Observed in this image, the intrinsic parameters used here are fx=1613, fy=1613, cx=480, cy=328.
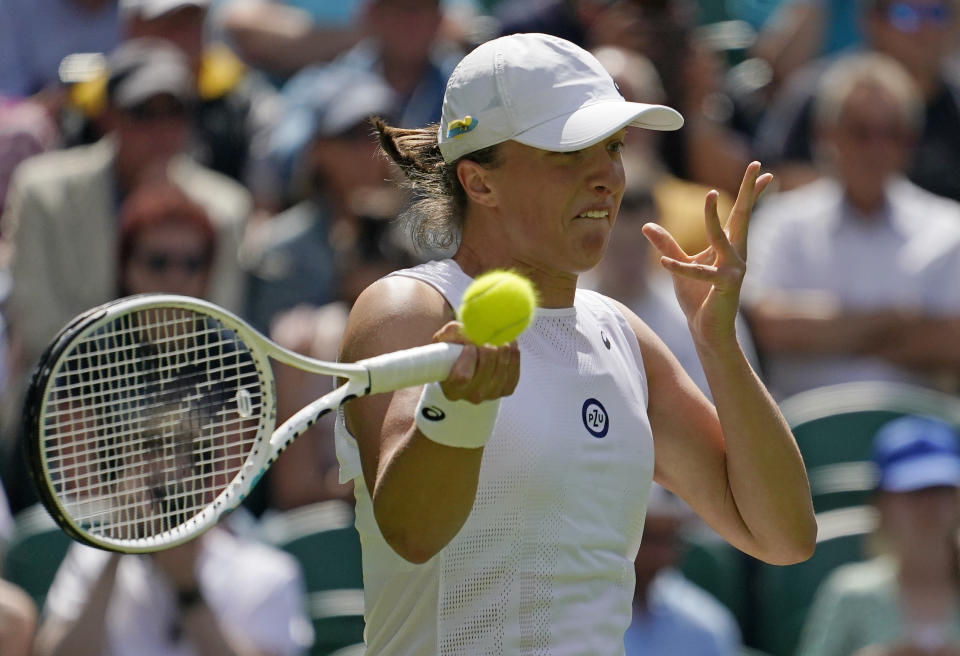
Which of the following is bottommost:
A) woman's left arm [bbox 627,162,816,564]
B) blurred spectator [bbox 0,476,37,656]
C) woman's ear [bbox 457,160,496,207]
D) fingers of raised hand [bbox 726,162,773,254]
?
blurred spectator [bbox 0,476,37,656]

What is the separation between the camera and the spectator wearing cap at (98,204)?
5719mm

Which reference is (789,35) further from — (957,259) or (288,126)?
(288,126)

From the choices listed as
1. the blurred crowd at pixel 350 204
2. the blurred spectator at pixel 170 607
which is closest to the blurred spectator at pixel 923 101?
the blurred crowd at pixel 350 204

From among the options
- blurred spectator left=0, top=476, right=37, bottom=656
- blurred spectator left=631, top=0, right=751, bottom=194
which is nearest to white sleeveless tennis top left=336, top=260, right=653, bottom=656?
blurred spectator left=0, top=476, right=37, bottom=656

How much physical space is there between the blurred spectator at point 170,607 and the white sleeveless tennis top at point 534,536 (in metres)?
2.01

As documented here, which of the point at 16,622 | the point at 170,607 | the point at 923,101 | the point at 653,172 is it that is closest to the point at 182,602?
the point at 170,607

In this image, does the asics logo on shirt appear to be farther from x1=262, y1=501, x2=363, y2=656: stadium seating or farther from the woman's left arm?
x1=262, y1=501, x2=363, y2=656: stadium seating

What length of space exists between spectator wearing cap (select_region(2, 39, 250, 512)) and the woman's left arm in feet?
10.6

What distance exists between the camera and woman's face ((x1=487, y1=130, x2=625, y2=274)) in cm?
260

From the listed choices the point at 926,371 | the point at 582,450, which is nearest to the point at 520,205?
the point at 582,450

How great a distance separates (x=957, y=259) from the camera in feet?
20.1

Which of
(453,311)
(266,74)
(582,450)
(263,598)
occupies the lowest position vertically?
(266,74)

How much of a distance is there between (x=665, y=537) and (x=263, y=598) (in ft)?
3.98

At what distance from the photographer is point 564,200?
260 centimetres
